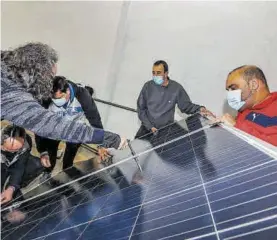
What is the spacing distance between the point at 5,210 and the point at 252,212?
5.86ft

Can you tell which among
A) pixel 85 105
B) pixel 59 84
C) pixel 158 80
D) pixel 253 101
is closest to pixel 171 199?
pixel 253 101

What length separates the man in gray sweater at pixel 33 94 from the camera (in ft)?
5.74

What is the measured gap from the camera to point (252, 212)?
97cm

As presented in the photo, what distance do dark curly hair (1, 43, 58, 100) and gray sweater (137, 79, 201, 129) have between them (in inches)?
106

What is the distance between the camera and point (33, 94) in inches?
77.5

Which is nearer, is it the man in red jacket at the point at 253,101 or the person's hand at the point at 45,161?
the man in red jacket at the point at 253,101

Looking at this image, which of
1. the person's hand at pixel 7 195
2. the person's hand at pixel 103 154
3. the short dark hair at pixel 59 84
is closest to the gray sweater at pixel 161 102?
the person's hand at pixel 103 154

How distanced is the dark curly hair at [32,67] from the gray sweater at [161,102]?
8.85 feet

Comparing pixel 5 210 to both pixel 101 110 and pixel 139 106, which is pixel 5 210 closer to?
pixel 139 106

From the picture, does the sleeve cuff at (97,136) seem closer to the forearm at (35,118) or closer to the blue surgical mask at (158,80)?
the forearm at (35,118)

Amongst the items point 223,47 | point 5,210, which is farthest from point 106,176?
point 223,47

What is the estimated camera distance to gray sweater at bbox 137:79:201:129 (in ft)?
15.4

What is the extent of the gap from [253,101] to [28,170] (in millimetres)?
2018

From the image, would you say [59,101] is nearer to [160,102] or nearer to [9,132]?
[9,132]
